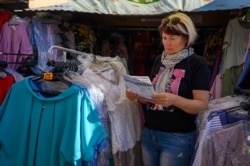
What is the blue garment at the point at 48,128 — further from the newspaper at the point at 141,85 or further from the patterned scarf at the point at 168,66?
the patterned scarf at the point at 168,66

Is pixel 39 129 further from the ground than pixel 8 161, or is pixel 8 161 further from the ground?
pixel 39 129

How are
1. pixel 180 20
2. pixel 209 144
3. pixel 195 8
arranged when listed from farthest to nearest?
pixel 195 8 < pixel 180 20 < pixel 209 144

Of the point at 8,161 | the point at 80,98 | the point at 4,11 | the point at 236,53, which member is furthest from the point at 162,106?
the point at 4,11

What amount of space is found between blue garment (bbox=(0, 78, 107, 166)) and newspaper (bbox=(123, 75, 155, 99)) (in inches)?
9.0

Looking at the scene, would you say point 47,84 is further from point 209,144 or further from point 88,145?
point 209,144

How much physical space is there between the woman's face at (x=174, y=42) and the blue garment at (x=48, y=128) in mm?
469

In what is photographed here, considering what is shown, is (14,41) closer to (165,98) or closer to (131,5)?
(131,5)

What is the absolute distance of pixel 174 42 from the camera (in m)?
1.61

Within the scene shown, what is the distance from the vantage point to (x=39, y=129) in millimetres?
1608

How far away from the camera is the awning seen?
86.5 inches

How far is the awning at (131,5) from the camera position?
86.5 inches

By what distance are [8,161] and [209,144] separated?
98 centimetres

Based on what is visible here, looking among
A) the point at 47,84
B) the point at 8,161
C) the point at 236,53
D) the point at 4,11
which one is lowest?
the point at 8,161

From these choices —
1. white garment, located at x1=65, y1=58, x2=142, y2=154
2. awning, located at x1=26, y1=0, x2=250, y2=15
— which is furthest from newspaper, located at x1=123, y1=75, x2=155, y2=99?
awning, located at x1=26, y1=0, x2=250, y2=15
